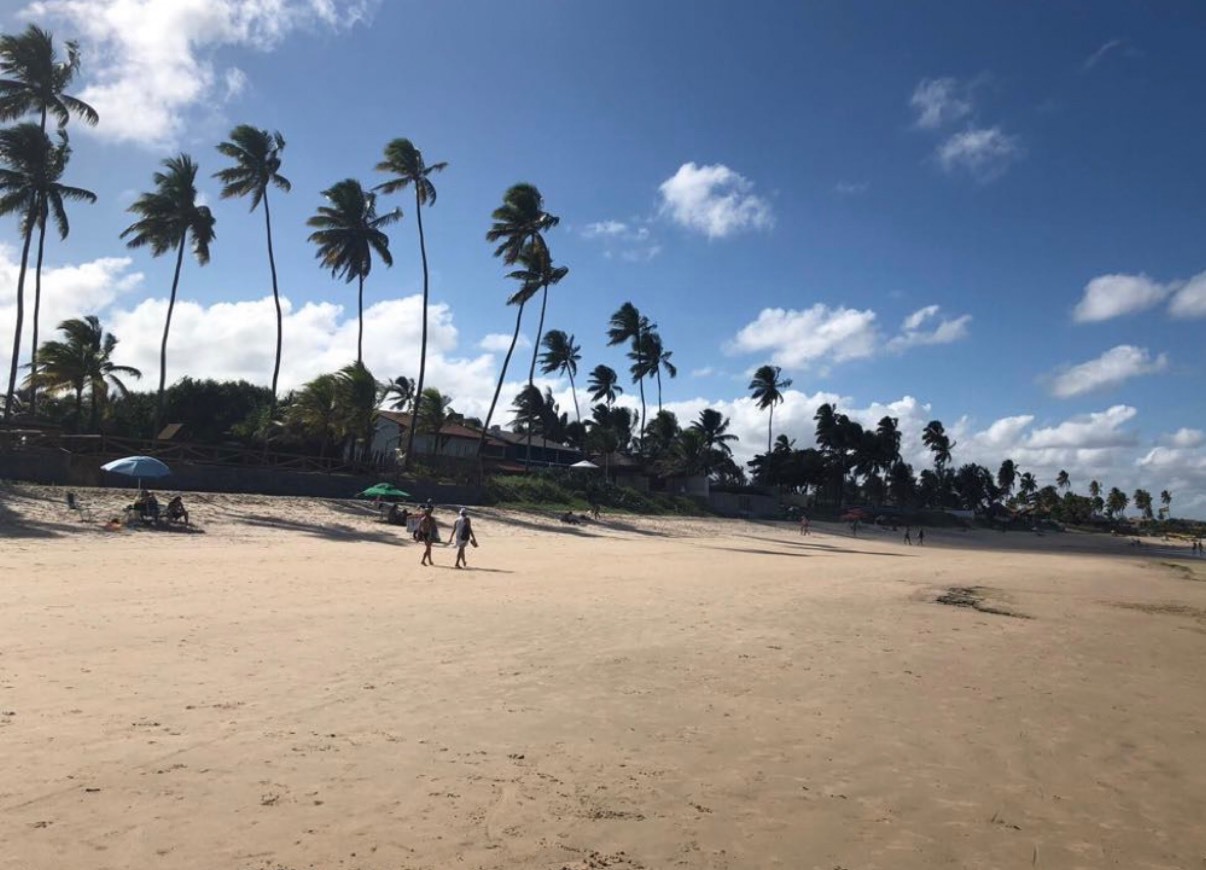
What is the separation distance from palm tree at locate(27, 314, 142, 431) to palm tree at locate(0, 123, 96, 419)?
583cm

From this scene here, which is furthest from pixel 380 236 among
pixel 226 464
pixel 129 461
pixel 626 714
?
pixel 626 714

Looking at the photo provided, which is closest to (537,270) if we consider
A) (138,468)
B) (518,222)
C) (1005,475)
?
(518,222)

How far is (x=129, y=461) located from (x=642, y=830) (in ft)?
78.6

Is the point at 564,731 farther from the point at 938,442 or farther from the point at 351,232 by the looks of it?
the point at 938,442

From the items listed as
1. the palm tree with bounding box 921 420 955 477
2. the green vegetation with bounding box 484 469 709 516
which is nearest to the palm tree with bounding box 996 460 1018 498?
the palm tree with bounding box 921 420 955 477

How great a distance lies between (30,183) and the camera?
35250 mm

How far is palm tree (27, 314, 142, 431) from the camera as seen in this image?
136 feet

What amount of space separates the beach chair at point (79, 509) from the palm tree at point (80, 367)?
76.8 feet

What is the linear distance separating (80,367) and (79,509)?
25.2 meters

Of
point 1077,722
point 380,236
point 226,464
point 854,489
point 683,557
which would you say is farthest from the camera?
point 854,489

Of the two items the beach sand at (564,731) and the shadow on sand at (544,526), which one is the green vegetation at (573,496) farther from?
the beach sand at (564,731)

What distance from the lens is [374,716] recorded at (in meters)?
6.59

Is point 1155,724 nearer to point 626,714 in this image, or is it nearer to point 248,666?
point 626,714

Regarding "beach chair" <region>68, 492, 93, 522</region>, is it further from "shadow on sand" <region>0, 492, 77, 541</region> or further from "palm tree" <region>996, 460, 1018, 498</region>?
"palm tree" <region>996, 460, 1018, 498</region>
